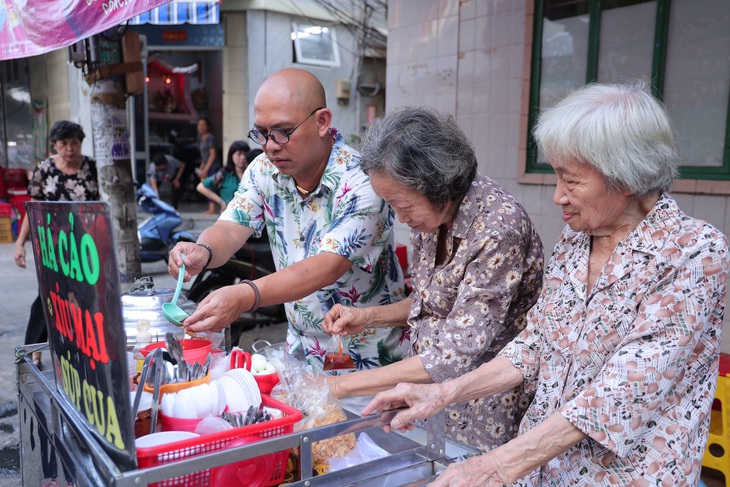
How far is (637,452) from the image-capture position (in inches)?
49.3

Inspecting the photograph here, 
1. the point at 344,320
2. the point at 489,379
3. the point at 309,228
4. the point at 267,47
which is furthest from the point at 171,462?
the point at 267,47

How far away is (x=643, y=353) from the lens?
118cm

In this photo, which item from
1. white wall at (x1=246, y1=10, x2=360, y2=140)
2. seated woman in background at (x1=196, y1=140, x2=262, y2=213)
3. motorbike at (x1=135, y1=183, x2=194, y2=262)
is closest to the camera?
seated woman in background at (x1=196, y1=140, x2=262, y2=213)

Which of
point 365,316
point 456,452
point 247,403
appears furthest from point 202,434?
point 365,316

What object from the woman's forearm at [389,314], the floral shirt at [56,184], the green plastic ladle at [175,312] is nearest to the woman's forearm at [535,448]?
the woman's forearm at [389,314]

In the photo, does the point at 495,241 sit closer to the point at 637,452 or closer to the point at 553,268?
the point at 553,268

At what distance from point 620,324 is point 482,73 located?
3.98m

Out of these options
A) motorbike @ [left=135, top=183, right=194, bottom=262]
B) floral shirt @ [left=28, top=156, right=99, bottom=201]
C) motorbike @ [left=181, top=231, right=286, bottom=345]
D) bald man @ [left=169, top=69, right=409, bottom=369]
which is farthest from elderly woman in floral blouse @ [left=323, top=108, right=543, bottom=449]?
motorbike @ [left=135, top=183, right=194, bottom=262]

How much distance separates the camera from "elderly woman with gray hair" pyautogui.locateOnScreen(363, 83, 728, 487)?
1.19 metres

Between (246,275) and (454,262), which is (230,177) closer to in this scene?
(246,275)

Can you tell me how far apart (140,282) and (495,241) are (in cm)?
131

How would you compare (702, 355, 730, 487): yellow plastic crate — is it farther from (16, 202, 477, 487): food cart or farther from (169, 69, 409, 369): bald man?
(16, 202, 477, 487): food cart

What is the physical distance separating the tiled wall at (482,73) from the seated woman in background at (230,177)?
6.55 ft

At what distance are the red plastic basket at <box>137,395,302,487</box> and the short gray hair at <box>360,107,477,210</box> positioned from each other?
26.3 inches
